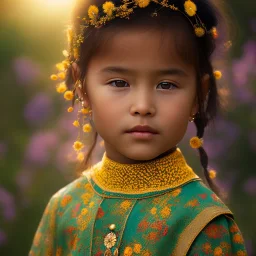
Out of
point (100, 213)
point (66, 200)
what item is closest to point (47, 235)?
point (66, 200)

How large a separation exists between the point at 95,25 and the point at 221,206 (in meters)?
0.74

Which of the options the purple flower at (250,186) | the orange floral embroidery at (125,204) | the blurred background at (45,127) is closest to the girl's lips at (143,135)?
the orange floral embroidery at (125,204)

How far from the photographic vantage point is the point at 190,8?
1896 mm

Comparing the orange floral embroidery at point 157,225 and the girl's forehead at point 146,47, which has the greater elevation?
the girl's forehead at point 146,47

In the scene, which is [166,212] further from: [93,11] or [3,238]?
[3,238]

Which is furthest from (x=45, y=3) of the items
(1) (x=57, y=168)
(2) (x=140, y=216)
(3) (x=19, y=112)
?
(2) (x=140, y=216)

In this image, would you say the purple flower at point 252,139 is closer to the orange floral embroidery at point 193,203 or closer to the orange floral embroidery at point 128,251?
the orange floral embroidery at point 193,203

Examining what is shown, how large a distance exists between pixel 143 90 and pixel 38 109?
1.75m

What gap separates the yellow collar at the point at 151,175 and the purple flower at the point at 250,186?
1378 millimetres

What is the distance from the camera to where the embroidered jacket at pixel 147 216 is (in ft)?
→ 5.97

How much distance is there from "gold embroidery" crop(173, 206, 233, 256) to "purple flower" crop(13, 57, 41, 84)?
6.30 feet

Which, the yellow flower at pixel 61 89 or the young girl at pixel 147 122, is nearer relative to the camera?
the young girl at pixel 147 122

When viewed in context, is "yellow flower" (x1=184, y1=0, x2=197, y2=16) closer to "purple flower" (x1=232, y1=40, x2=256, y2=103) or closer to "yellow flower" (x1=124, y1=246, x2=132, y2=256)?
"yellow flower" (x1=124, y1=246, x2=132, y2=256)

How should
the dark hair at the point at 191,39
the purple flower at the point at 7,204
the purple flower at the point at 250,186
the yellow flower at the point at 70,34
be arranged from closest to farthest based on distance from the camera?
the dark hair at the point at 191,39, the yellow flower at the point at 70,34, the purple flower at the point at 250,186, the purple flower at the point at 7,204
